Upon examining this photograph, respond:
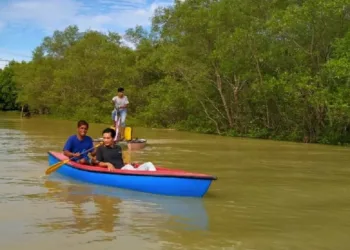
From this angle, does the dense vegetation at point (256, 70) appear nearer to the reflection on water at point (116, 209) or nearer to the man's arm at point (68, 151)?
the man's arm at point (68, 151)

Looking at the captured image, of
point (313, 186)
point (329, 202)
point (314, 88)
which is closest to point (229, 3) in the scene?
point (314, 88)

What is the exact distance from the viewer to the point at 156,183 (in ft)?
23.2

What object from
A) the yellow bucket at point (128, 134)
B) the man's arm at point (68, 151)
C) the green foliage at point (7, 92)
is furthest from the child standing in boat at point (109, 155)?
the green foliage at point (7, 92)

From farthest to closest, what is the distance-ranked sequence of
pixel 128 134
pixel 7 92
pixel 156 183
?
pixel 7 92, pixel 128 134, pixel 156 183

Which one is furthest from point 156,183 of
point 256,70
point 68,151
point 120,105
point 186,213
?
point 256,70

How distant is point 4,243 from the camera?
15.7 ft

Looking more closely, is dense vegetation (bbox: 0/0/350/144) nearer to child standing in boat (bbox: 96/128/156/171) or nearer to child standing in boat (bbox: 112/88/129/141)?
child standing in boat (bbox: 112/88/129/141)

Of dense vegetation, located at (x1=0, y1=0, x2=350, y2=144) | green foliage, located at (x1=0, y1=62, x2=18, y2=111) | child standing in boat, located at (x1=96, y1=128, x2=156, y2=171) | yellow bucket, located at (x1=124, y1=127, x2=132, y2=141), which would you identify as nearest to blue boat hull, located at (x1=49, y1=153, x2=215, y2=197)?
child standing in boat, located at (x1=96, y1=128, x2=156, y2=171)

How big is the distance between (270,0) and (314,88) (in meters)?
5.28

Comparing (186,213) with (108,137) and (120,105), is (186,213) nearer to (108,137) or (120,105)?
(108,137)

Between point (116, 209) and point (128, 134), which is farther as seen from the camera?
point (128, 134)

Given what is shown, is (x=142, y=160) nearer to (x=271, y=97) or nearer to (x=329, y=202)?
(x=329, y=202)

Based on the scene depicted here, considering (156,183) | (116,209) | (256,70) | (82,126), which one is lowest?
(116,209)

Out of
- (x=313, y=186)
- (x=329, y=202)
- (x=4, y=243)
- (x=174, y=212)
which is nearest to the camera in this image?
(x=4, y=243)
